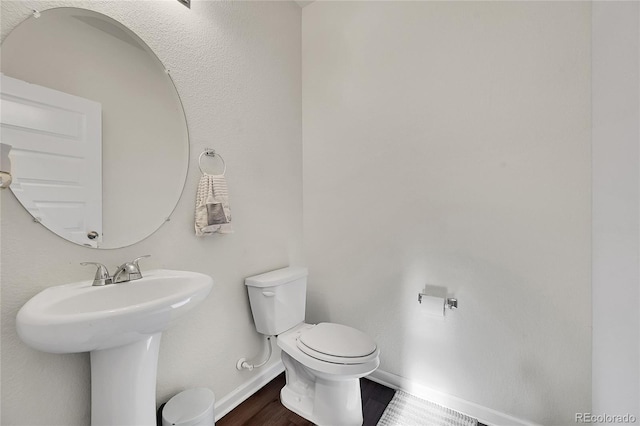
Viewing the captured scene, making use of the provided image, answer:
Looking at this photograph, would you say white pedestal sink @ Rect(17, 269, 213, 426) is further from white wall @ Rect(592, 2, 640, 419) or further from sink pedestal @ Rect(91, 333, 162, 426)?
white wall @ Rect(592, 2, 640, 419)

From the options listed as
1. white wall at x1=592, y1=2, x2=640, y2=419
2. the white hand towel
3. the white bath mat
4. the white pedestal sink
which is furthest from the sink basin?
white wall at x1=592, y1=2, x2=640, y2=419

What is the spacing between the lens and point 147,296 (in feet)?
3.19

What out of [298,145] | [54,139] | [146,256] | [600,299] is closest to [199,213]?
[146,256]

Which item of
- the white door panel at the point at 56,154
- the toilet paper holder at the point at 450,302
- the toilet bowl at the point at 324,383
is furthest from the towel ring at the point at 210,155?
the toilet paper holder at the point at 450,302

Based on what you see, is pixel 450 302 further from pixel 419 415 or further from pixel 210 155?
pixel 210 155

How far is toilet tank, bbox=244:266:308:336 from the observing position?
1.44 metres

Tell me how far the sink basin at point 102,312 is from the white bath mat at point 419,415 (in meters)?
1.20

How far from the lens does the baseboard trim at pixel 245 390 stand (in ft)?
4.49

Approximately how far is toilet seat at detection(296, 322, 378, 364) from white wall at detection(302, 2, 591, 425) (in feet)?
1.23

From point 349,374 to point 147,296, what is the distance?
0.89 meters

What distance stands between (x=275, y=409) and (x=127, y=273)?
107 cm

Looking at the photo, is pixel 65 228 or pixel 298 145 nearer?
pixel 65 228

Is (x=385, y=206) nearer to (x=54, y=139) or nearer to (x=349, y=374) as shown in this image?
(x=349, y=374)

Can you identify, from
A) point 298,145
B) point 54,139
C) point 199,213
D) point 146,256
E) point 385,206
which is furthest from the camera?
point 298,145
